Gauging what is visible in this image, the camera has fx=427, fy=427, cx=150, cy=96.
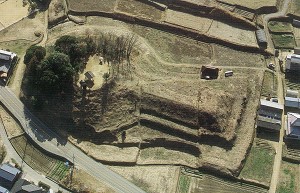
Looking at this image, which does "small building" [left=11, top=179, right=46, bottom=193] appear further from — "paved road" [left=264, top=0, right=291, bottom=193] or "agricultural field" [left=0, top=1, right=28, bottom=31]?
"paved road" [left=264, top=0, right=291, bottom=193]

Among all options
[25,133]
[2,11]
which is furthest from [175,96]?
[2,11]

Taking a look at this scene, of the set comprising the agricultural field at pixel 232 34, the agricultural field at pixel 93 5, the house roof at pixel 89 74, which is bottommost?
the house roof at pixel 89 74

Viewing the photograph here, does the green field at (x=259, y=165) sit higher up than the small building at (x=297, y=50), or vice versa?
the small building at (x=297, y=50)

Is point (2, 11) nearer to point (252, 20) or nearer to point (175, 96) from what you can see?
point (175, 96)

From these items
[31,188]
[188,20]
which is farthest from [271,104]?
[31,188]

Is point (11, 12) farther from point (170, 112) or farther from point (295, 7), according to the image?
point (295, 7)

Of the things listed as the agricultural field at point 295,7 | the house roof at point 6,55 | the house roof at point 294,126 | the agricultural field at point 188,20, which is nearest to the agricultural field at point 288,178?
the house roof at point 294,126

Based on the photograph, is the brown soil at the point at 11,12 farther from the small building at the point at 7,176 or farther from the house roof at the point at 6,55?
the small building at the point at 7,176

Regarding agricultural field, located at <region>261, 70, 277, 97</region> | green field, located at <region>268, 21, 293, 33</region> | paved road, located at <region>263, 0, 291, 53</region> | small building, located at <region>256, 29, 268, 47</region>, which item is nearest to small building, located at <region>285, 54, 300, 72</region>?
agricultural field, located at <region>261, 70, 277, 97</region>
